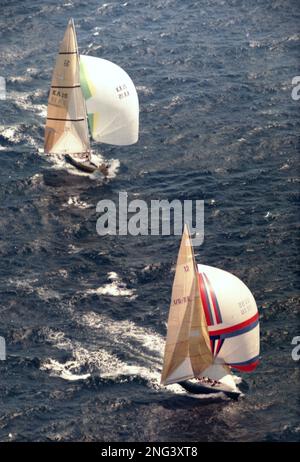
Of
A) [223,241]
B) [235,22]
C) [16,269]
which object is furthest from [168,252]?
[235,22]

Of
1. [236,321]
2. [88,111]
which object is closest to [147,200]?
[88,111]

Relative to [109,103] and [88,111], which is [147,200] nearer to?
[109,103]

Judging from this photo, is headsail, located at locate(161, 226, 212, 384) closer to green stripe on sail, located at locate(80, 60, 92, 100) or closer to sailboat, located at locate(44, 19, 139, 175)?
sailboat, located at locate(44, 19, 139, 175)

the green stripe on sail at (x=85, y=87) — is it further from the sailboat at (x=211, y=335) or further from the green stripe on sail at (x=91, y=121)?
the sailboat at (x=211, y=335)

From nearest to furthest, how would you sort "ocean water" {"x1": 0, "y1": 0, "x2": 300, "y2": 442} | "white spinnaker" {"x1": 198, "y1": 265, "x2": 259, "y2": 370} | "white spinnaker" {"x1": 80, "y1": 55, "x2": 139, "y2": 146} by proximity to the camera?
"ocean water" {"x1": 0, "y1": 0, "x2": 300, "y2": 442} < "white spinnaker" {"x1": 198, "y1": 265, "x2": 259, "y2": 370} < "white spinnaker" {"x1": 80, "y1": 55, "x2": 139, "y2": 146}

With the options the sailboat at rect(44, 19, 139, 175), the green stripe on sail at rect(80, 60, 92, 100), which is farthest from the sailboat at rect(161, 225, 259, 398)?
the green stripe on sail at rect(80, 60, 92, 100)

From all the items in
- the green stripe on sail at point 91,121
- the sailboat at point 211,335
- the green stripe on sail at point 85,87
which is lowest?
the sailboat at point 211,335

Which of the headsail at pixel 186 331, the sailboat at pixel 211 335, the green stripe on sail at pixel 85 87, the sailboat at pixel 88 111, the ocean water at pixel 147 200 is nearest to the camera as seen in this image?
the headsail at pixel 186 331

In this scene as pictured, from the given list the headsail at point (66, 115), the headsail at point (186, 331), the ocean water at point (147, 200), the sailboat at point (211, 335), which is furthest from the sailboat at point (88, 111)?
the headsail at point (186, 331)
